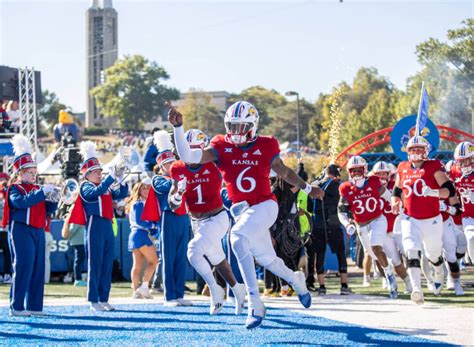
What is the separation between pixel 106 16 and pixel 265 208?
151m

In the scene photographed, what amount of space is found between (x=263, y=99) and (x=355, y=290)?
5101 centimetres

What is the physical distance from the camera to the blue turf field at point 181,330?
7.63 metres

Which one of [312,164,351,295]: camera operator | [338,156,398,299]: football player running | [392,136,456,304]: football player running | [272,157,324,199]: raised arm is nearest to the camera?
[272,157,324,199]: raised arm

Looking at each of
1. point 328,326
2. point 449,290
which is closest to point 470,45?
point 449,290

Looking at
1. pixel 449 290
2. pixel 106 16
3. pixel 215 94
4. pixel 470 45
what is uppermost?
pixel 106 16

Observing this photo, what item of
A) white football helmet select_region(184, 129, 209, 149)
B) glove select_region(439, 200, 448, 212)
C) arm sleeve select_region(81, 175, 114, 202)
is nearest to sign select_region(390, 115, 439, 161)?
glove select_region(439, 200, 448, 212)

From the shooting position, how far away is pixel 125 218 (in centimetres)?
1797

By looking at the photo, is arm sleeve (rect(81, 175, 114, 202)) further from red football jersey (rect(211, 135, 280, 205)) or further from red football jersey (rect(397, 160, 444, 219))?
red football jersey (rect(397, 160, 444, 219))

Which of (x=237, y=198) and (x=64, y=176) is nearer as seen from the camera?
(x=237, y=198)

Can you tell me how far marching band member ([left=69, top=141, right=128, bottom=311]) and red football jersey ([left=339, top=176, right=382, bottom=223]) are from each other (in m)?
3.46

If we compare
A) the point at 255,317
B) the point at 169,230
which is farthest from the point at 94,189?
the point at 255,317

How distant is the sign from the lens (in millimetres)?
19516

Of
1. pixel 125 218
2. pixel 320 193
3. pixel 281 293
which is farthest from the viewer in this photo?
pixel 125 218

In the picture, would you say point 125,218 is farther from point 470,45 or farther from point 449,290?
point 470,45
